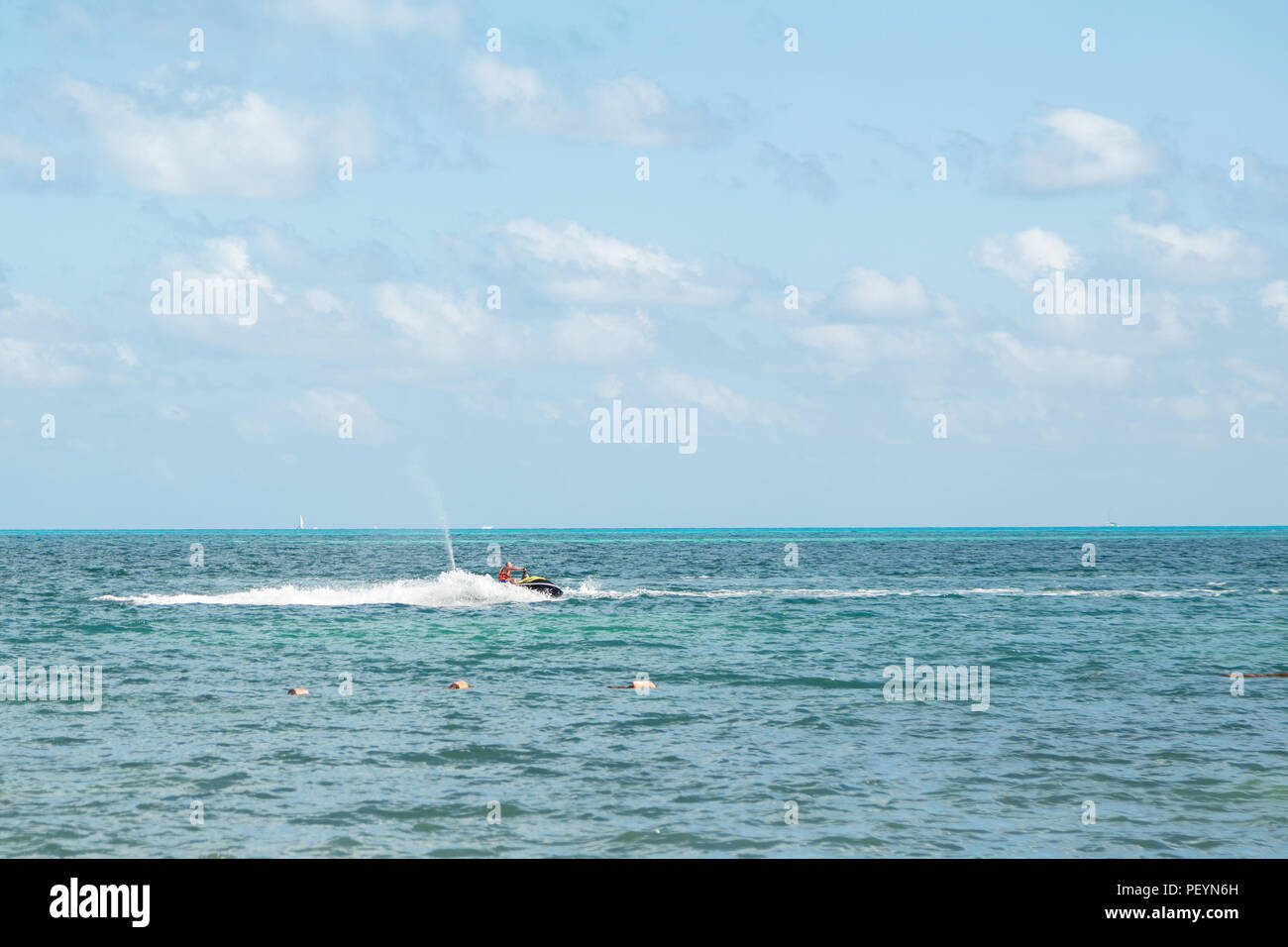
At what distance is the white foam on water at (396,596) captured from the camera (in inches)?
2215

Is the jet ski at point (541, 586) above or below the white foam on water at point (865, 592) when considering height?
above

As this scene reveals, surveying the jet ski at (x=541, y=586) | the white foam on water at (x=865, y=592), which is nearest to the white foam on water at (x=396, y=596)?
the jet ski at (x=541, y=586)

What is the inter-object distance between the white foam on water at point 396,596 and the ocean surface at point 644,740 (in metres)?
8.77

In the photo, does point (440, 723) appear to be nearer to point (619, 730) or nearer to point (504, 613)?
point (619, 730)

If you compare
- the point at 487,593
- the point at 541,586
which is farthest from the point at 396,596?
the point at 541,586

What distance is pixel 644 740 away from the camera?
21.4 m

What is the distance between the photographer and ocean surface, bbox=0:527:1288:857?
15.4 m

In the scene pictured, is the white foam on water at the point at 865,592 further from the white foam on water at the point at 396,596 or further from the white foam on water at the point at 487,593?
the white foam on water at the point at 396,596

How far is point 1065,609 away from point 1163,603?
22.4 ft

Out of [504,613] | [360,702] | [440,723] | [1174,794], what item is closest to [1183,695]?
[1174,794]

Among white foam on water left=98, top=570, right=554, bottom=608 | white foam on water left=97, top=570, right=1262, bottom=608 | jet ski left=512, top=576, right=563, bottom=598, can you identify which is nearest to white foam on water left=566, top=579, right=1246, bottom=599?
white foam on water left=97, top=570, right=1262, bottom=608

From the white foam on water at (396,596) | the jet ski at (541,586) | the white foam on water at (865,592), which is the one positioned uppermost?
the jet ski at (541,586)

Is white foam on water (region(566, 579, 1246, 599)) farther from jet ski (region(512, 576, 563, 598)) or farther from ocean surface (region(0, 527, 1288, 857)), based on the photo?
ocean surface (region(0, 527, 1288, 857))
